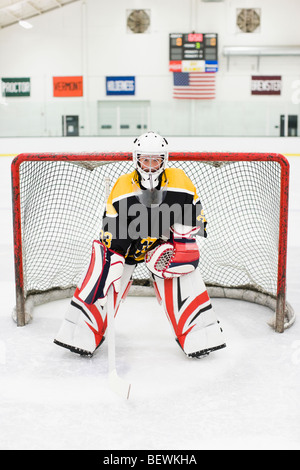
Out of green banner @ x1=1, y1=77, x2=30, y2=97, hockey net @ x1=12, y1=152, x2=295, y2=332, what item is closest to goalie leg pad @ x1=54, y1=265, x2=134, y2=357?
hockey net @ x1=12, y1=152, x2=295, y2=332

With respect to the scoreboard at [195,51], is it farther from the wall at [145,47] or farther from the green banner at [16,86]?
the green banner at [16,86]

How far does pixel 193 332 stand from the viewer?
1925 mm

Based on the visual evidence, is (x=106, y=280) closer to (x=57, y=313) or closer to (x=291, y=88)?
(x=57, y=313)

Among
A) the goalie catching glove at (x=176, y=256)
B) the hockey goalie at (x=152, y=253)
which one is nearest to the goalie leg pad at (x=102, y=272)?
the hockey goalie at (x=152, y=253)

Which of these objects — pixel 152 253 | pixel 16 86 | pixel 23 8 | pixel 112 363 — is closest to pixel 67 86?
pixel 16 86

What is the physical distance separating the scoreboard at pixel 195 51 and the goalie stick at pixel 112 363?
1166 cm

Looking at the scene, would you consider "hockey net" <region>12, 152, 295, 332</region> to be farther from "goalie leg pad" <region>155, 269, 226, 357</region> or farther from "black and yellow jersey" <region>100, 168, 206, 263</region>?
"goalie leg pad" <region>155, 269, 226, 357</region>

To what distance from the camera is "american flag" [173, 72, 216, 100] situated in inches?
503

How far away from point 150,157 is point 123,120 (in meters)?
10.8

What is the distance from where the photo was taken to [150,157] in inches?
68.8

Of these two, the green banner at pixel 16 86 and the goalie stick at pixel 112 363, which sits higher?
the green banner at pixel 16 86

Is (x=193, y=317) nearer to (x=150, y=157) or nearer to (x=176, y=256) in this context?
(x=176, y=256)

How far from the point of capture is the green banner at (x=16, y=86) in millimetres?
13195

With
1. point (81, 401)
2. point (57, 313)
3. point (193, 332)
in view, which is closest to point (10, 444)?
point (81, 401)
